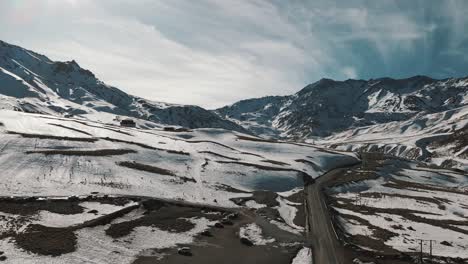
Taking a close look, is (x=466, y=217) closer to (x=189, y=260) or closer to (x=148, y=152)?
(x=189, y=260)

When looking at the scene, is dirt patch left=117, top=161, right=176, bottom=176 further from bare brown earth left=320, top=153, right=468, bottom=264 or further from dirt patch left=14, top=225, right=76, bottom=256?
dirt patch left=14, top=225, right=76, bottom=256

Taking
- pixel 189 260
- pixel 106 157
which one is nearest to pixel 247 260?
pixel 189 260

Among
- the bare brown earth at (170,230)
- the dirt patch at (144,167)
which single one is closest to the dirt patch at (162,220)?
the bare brown earth at (170,230)

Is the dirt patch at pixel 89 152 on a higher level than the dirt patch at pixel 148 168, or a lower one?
higher

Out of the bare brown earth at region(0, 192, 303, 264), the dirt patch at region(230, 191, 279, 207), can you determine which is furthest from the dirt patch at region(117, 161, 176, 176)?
the bare brown earth at region(0, 192, 303, 264)

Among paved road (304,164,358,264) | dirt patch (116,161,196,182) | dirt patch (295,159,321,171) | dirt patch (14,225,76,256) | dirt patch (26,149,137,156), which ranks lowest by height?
dirt patch (14,225,76,256)

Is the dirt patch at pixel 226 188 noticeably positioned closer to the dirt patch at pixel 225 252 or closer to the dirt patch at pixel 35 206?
the dirt patch at pixel 225 252

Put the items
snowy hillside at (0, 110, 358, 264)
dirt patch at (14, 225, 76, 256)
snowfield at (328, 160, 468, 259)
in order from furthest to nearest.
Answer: snowfield at (328, 160, 468, 259) → snowy hillside at (0, 110, 358, 264) → dirt patch at (14, 225, 76, 256)
